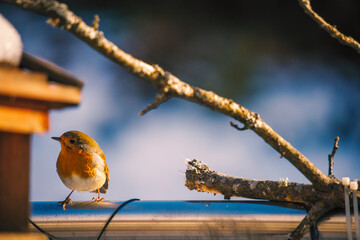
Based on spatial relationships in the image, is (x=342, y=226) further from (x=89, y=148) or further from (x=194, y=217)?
(x=89, y=148)

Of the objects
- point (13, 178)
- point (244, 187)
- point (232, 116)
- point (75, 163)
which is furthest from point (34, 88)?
point (244, 187)

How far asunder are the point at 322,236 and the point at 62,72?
37.9 inches

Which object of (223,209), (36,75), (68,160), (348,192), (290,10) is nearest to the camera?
(36,75)

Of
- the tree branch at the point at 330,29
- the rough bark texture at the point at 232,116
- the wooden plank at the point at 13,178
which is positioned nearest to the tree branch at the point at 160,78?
the rough bark texture at the point at 232,116

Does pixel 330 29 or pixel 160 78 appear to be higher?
pixel 330 29

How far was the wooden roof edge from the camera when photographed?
739 mm

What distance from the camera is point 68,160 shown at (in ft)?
4.82

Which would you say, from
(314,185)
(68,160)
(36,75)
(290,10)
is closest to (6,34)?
(36,75)

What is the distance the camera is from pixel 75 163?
1472mm

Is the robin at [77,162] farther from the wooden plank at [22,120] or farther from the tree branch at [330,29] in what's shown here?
the tree branch at [330,29]

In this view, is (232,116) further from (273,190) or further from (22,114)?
(22,114)

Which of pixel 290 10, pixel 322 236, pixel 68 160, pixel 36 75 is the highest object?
pixel 290 10

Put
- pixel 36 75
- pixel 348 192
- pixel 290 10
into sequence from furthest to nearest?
pixel 290 10 < pixel 348 192 < pixel 36 75

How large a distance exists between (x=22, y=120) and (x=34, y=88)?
70 mm
